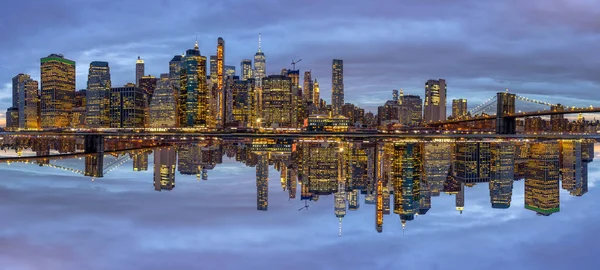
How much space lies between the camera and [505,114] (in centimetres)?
14988

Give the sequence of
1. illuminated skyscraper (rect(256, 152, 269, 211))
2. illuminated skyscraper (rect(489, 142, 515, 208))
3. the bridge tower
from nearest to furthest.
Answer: illuminated skyscraper (rect(256, 152, 269, 211)) → illuminated skyscraper (rect(489, 142, 515, 208)) → the bridge tower

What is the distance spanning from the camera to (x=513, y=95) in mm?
160000

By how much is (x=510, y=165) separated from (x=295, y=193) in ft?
101

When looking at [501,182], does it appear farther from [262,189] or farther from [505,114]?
[505,114]

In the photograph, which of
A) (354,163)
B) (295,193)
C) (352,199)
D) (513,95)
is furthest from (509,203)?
(513,95)

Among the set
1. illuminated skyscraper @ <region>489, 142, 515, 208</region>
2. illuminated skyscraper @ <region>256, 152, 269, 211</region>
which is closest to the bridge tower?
illuminated skyscraper @ <region>489, 142, 515, 208</region>

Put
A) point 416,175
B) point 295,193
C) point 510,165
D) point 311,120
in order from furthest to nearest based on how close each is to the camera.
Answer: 1. point 311,120
2. point 510,165
3. point 416,175
4. point 295,193

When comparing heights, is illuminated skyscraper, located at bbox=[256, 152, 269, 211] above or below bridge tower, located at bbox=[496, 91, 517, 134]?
below

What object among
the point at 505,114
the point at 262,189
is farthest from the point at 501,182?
the point at 505,114

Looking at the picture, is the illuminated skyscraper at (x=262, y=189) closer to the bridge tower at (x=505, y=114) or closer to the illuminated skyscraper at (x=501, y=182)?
the illuminated skyscraper at (x=501, y=182)

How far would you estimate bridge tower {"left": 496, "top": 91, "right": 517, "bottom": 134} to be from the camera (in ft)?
478

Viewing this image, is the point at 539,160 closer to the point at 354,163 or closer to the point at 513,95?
the point at 354,163

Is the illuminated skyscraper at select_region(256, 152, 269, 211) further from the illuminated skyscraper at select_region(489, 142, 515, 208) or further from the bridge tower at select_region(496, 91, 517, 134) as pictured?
the bridge tower at select_region(496, 91, 517, 134)

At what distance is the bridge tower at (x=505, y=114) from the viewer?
145750 mm
